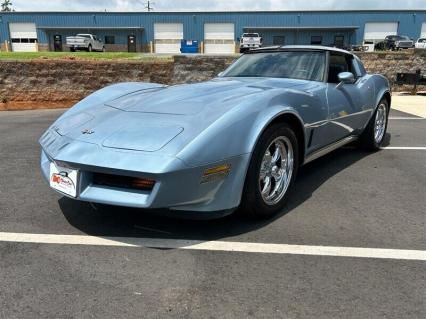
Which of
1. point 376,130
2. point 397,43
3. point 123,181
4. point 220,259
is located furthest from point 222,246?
point 397,43

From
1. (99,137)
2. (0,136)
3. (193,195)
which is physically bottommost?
(0,136)

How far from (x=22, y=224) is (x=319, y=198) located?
8.25 feet

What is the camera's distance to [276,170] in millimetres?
3504

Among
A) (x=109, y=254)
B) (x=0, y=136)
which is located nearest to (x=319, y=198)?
(x=109, y=254)

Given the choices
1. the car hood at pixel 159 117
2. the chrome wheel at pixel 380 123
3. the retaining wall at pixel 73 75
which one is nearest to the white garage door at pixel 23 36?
the retaining wall at pixel 73 75

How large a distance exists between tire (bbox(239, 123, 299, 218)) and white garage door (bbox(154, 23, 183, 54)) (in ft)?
162

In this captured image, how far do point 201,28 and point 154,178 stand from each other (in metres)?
50.7

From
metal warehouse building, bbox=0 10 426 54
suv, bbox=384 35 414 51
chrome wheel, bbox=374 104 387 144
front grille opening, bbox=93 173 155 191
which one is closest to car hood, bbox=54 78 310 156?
front grille opening, bbox=93 173 155 191

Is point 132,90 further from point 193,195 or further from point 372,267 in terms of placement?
point 372,267

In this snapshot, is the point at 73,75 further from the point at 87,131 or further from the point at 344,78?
the point at 87,131

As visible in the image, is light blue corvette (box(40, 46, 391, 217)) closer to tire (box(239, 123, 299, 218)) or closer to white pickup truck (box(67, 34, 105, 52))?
tire (box(239, 123, 299, 218))

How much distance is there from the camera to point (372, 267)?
264 centimetres

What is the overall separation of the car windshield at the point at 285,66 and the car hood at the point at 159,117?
45 centimetres

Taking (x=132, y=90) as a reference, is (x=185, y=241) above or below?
below
